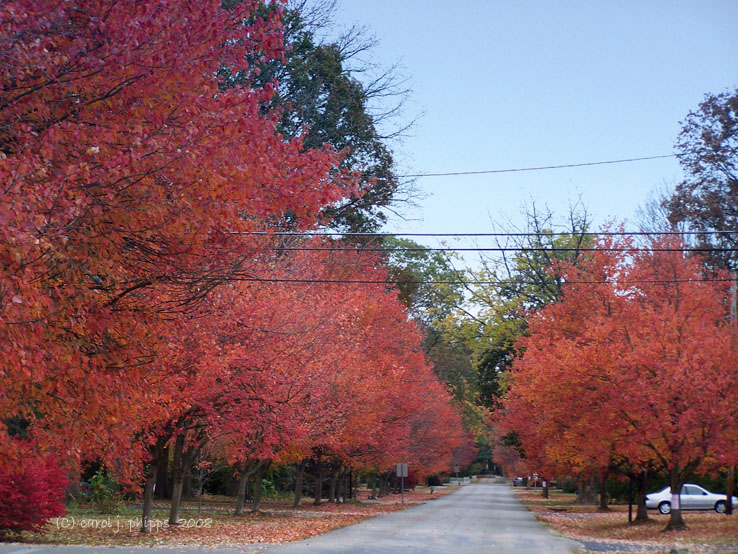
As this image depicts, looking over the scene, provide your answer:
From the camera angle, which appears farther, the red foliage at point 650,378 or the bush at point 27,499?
the red foliage at point 650,378

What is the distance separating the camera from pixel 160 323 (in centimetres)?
988

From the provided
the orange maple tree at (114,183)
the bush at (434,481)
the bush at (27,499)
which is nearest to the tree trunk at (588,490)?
the bush at (27,499)

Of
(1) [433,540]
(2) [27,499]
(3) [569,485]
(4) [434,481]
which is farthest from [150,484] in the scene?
(4) [434,481]

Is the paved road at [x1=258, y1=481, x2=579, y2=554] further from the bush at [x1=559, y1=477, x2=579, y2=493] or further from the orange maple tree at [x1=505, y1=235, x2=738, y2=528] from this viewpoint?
the bush at [x1=559, y1=477, x2=579, y2=493]

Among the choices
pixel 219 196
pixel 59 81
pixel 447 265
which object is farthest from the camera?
pixel 447 265

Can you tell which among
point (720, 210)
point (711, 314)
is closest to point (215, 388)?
point (711, 314)

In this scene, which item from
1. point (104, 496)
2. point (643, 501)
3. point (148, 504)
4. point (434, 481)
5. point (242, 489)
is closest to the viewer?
point (148, 504)

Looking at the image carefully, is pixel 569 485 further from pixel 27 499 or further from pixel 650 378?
pixel 27 499

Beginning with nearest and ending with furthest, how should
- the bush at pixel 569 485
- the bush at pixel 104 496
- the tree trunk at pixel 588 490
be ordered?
the bush at pixel 104 496 < the tree trunk at pixel 588 490 < the bush at pixel 569 485

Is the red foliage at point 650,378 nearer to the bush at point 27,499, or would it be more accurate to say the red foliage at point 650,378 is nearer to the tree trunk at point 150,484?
the tree trunk at point 150,484

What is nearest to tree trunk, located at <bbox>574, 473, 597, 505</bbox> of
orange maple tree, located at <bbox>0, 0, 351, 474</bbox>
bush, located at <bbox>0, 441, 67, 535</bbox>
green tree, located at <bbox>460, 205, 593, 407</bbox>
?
green tree, located at <bbox>460, 205, 593, 407</bbox>

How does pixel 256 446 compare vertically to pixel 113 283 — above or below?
below

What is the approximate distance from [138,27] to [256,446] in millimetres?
20189

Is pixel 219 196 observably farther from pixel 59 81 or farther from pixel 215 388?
pixel 215 388
